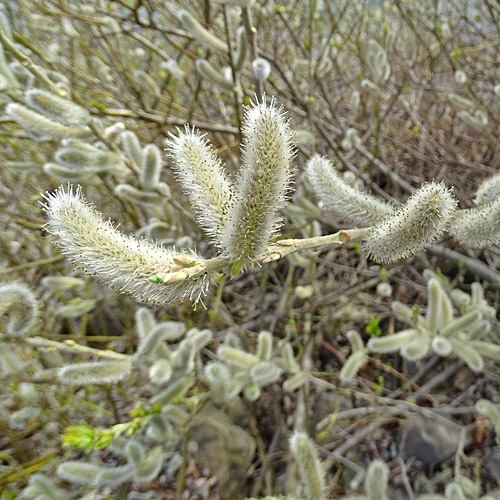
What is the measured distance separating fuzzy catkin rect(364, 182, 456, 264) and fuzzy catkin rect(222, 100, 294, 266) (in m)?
0.32

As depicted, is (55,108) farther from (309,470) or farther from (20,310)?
(309,470)

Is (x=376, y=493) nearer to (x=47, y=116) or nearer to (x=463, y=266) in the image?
(x=463, y=266)

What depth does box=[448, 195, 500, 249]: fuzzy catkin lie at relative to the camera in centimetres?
110

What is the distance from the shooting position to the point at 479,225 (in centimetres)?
114

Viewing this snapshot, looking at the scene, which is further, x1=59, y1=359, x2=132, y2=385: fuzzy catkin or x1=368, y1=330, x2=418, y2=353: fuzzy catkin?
x1=368, y1=330, x2=418, y2=353: fuzzy catkin

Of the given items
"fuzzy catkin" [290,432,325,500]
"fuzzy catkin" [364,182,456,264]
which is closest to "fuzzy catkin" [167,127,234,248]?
"fuzzy catkin" [364,182,456,264]

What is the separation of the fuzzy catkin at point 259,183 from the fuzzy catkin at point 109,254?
133 millimetres

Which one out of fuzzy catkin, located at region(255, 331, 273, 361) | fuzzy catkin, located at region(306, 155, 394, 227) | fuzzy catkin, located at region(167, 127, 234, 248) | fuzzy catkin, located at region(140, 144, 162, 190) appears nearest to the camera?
fuzzy catkin, located at region(167, 127, 234, 248)

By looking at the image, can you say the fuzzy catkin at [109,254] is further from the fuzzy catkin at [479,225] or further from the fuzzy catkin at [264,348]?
the fuzzy catkin at [264,348]

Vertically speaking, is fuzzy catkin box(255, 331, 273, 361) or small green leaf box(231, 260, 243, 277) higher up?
small green leaf box(231, 260, 243, 277)

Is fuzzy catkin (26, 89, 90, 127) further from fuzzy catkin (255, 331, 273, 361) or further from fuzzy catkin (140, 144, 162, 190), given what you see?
fuzzy catkin (255, 331, 273, 361)

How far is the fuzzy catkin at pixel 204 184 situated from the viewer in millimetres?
882

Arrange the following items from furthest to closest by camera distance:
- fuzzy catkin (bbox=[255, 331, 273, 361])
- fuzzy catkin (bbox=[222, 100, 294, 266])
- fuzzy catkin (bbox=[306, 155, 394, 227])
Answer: fuzzy catkin (bbox=[255, 331, 273, 361]) < fuzzy catkin (bbox=[306, 155, 394, 227]) < fuzzy catkin (bbox=[222, 100, 294, 266])

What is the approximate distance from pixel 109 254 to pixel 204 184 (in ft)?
0.76
